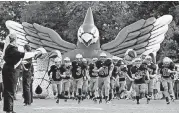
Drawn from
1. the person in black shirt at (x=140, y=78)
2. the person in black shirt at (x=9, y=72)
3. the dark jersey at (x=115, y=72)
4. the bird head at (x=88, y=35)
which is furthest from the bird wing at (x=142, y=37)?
the person in black shirt at (x=9, y=72)

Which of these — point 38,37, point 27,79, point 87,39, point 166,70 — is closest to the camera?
point 27,79

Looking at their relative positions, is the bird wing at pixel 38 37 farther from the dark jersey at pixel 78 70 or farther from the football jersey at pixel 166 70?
the football jersey at pixel 166 70

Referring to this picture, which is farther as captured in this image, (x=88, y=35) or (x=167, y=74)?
(x=88, y=35)

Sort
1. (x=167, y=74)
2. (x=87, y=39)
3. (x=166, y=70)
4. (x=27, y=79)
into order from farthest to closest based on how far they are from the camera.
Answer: (x=87, y=39), (x=166, y=70), (x=167, y=74), (x=27, y=79)

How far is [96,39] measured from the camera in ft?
75.5

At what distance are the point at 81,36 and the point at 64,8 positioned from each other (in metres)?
23.3

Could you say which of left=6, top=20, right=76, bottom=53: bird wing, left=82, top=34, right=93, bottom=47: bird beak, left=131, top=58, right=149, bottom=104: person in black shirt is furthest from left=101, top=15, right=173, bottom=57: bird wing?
left=131, top=58, right=149, bottom=104: person in black shirt

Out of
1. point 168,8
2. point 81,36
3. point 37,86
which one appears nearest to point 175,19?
point 168,8

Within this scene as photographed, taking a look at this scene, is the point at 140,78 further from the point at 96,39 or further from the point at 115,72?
the point at 96,39

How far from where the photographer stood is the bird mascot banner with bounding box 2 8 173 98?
22.9 metres

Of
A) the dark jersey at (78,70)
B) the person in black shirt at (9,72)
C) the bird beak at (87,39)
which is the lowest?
the person in black shirt at (9,72)

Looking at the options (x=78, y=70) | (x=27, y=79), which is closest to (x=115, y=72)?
(x=78, y=70)

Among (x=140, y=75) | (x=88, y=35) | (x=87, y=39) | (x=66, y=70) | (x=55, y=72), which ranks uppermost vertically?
(x=88, y=35)

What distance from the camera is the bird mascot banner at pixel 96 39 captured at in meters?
22.9
